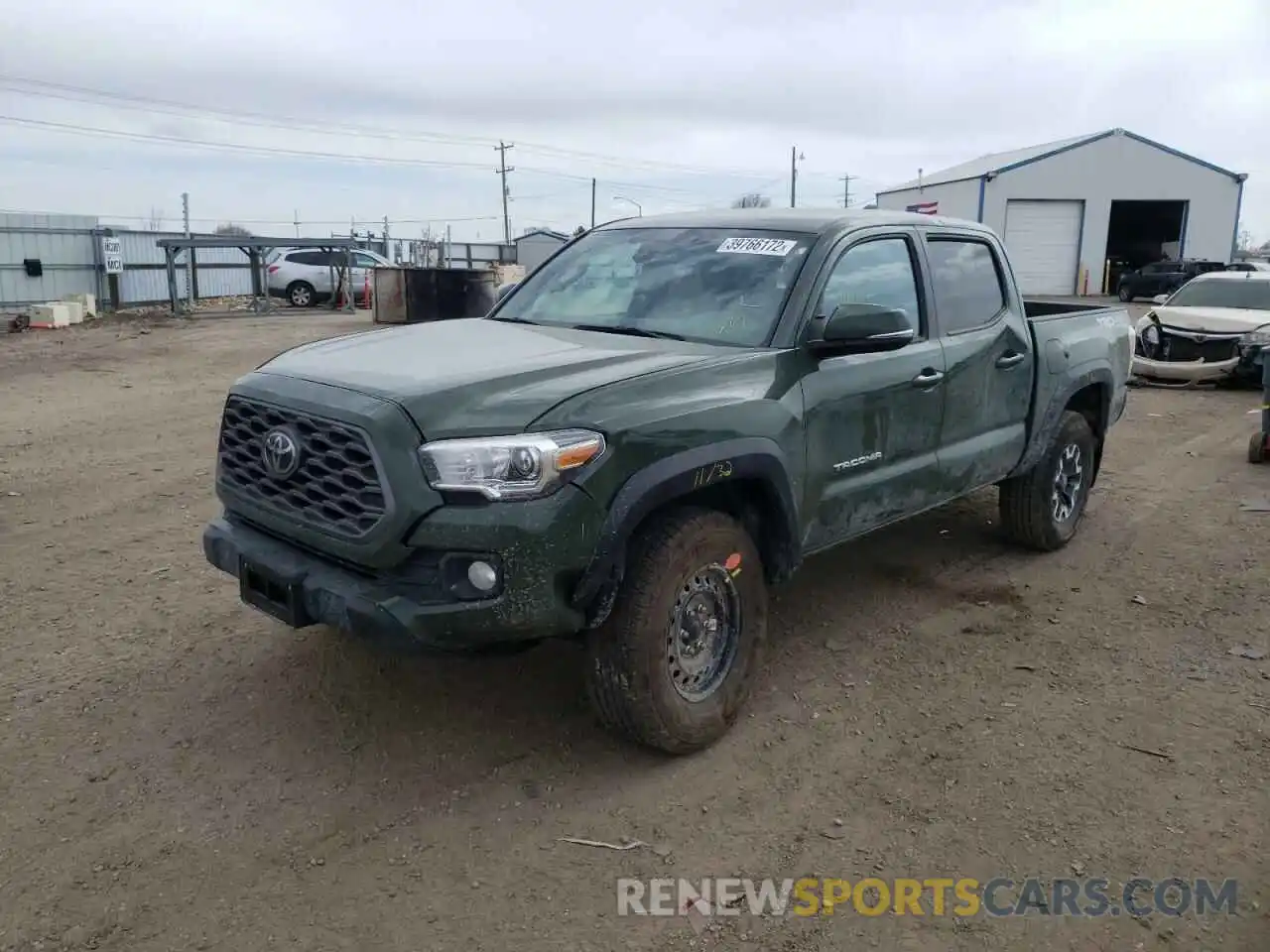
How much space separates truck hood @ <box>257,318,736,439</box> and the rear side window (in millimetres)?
1622

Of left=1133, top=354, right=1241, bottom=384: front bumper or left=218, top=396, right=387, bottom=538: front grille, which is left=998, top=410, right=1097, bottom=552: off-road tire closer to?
left=218, top=396, right=387, bottom=538: front grille

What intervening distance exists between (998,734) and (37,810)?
344 cm

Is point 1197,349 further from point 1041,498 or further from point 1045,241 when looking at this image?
point 1045,241

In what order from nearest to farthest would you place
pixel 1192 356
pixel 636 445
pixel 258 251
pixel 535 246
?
pixel 636 445
pixel 1192 356
pixel 258 251
pixel 535 246

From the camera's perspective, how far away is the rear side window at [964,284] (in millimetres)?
5055

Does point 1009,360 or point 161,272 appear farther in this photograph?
point 161,272

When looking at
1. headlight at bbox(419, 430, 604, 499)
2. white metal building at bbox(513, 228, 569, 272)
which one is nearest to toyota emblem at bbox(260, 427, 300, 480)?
headlight at bbox(419, 430, 604, 499)

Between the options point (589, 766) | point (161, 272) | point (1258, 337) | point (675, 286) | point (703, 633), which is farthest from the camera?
point (161, 272)

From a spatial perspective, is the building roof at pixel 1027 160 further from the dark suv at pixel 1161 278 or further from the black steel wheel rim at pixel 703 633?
the black steel wheel rim at pixel 703 633

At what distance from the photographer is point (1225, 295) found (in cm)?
1384

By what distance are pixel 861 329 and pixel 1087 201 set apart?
37795mm

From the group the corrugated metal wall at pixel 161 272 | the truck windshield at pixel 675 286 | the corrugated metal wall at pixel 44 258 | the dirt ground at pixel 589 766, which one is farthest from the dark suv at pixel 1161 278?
the truck windshield at pixel 675 286

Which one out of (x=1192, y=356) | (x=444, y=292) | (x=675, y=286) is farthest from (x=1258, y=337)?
(x=444, y=292)

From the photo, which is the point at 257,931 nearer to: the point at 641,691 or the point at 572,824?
the point at 572,824
